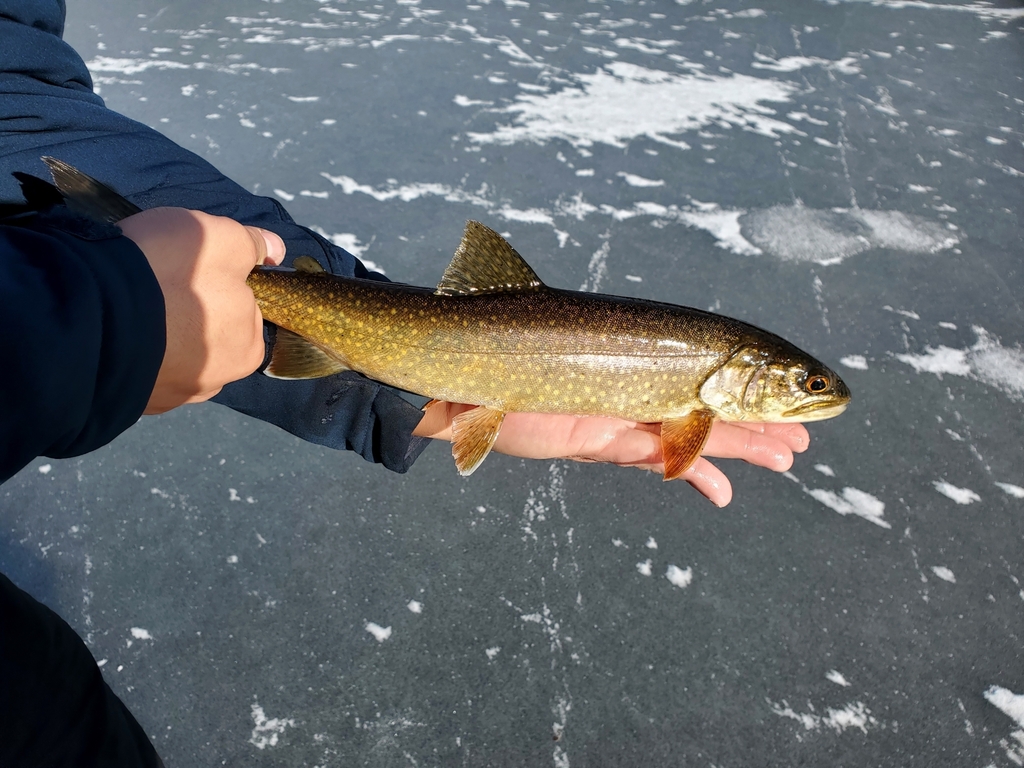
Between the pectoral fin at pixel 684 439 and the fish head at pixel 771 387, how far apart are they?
0.16ft

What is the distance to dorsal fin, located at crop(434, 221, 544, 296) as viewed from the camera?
173 cm

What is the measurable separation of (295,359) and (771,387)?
1247 mm

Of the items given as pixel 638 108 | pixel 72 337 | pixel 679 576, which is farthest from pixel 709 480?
pixel 638 108

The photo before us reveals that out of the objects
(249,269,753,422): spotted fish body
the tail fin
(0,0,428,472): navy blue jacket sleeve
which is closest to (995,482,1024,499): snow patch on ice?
(249,269,753,422): spotted fish body

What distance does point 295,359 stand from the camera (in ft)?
5.72

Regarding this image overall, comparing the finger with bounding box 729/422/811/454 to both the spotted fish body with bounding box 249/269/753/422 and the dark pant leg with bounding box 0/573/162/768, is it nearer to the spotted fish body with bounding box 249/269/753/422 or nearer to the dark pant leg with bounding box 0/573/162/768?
the spotted fish body with bounding box 249/269/753/422

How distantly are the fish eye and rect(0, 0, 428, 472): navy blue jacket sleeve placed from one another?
3.56ft

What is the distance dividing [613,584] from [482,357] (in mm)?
1066

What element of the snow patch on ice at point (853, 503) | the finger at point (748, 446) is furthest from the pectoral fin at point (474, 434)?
the snow patch on ice at point (853, 503)

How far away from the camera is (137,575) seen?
2336mm

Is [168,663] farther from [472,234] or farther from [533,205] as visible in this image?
[533,205]

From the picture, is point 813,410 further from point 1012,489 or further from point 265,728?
point 265,728

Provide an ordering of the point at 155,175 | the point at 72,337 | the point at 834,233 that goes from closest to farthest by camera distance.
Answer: the point at 72,337, the point at 155,175, the point at 834,233

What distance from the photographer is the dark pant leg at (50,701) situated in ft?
3.91
